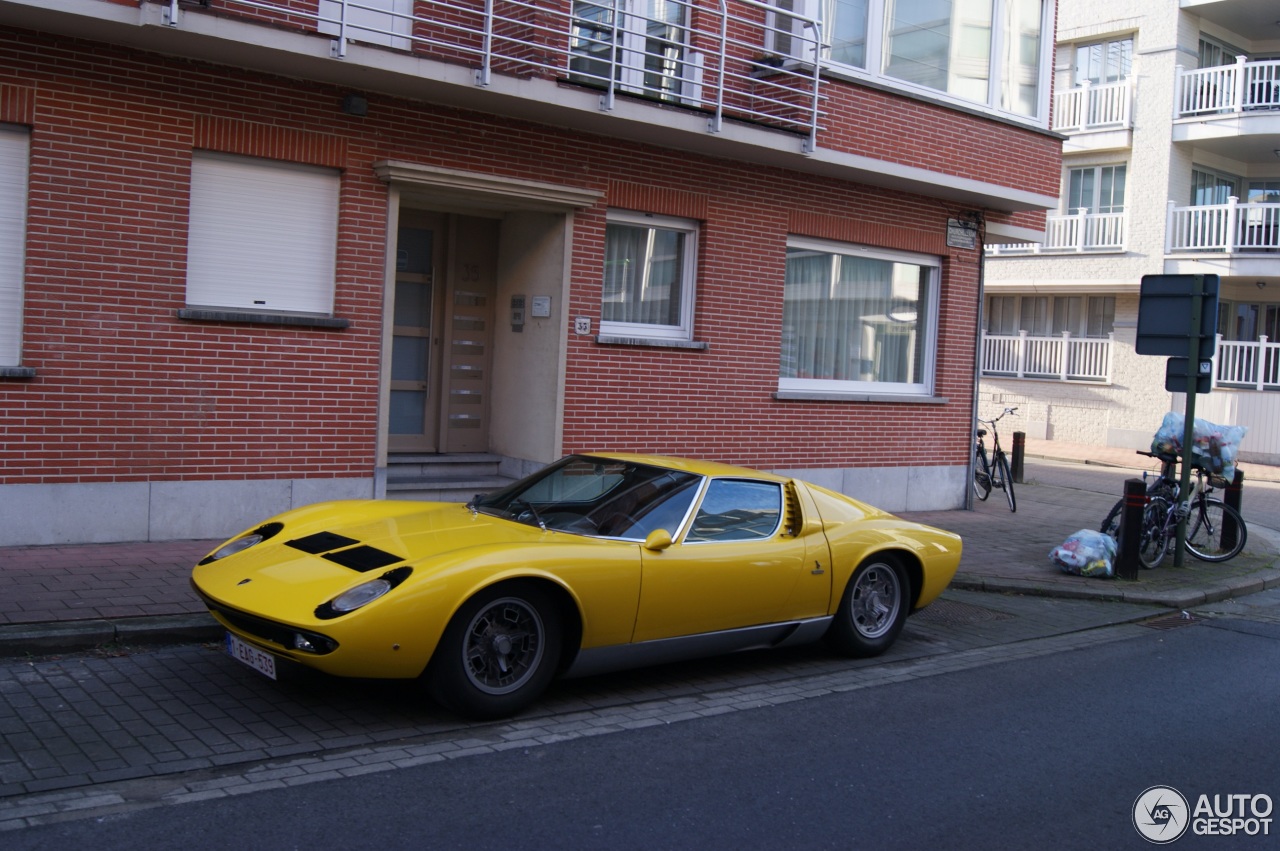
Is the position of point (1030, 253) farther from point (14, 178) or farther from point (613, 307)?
point (14, 178)

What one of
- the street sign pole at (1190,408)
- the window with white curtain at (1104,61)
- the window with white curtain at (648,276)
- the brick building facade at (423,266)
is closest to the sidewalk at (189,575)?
the street sign pole at (1190,408)

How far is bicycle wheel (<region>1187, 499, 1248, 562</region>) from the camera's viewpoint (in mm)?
11734

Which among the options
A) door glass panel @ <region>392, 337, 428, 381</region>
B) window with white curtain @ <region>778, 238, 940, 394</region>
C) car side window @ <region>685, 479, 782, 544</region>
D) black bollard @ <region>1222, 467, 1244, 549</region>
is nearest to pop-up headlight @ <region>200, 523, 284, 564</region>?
car side window @ <region>685, 479, 782, 544</region>

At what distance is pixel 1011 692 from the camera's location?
6.66 metres

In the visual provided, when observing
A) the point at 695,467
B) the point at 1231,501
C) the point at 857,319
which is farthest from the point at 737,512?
the point at 1231,501

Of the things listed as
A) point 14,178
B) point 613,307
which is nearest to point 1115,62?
point 613,307

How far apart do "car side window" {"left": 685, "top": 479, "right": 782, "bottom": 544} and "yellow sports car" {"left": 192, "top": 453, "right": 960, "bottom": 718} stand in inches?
0.4

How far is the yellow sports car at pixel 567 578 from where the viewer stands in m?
5.10

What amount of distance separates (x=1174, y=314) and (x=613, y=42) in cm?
608

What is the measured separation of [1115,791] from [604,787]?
2262 millimetres

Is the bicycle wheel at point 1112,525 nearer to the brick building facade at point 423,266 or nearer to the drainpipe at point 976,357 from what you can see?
the brick building facade at point 423,266

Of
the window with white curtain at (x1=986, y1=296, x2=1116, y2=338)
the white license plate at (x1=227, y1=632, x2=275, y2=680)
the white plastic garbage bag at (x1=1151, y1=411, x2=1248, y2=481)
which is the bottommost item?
the white license plate at (x1=227, y1=632, x2=275, y2=680)

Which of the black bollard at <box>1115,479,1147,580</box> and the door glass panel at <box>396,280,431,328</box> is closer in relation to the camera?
the black bollard at <box>1115,479,1147,580</box>

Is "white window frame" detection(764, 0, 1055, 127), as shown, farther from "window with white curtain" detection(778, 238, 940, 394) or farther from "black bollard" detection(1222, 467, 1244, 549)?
"black bollard" detection(1222, 467, 1244, 549)
